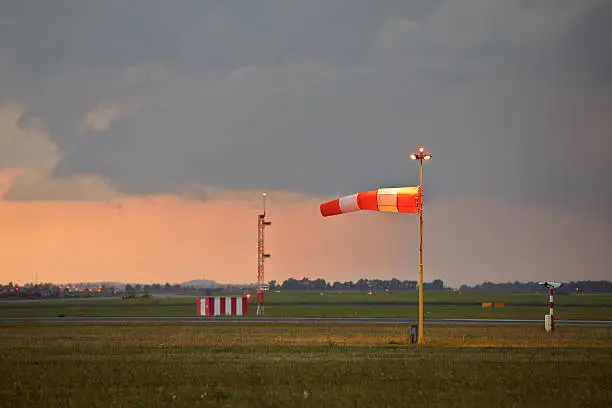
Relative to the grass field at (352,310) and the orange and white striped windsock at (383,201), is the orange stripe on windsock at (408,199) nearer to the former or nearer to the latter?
the orange and white striped windsock at (383,201)

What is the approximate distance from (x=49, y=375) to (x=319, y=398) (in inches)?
422

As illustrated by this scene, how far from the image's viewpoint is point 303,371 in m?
31.2

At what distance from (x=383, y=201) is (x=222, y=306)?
39.3 m

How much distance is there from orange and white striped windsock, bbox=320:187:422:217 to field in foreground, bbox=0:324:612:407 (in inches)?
303

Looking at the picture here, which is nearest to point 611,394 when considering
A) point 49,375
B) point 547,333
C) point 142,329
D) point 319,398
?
point 319,398

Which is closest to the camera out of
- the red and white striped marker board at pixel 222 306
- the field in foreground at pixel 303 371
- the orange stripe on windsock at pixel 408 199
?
the field in foreground at pixel 303 371

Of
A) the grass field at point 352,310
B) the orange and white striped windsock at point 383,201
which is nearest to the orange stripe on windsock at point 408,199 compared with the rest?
the orange and white striped windsock at point 383,201

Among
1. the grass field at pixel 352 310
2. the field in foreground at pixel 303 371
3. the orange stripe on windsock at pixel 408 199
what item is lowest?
the field in foreground at pixel 303 371

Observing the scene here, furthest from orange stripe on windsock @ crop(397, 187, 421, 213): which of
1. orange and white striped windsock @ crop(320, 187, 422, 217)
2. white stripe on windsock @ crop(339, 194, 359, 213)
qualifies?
white stripe on windsock @ crop(339, 194, 359, 213)

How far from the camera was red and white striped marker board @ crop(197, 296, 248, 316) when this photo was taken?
281 feet

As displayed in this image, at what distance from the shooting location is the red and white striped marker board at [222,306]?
281 feet

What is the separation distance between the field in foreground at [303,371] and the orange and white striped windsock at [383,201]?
25.3ft

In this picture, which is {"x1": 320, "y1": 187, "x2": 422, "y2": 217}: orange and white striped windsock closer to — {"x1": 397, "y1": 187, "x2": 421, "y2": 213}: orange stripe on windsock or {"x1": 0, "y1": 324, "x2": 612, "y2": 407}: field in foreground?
{"x1": 397, "y1": 187, "x2": 421, "y2": 213}: orange stripe on windsock

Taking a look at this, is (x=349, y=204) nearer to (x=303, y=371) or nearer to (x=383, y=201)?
(x=383, y=201)
